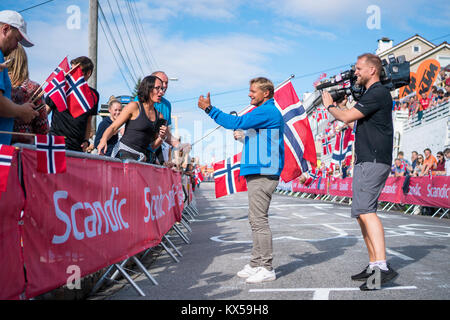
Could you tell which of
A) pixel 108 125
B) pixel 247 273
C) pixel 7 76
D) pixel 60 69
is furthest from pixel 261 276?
pixel 108 125

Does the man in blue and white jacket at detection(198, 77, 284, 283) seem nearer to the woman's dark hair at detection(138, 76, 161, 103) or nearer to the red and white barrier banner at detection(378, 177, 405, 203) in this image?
the woman's dark hair at detection(138, 76, 161, 103)

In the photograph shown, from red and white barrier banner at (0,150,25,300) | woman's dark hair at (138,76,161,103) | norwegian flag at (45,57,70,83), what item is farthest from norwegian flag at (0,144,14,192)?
woman's dark hair at (138,76,161,103)

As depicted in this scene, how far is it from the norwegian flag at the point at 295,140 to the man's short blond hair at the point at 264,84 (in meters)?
1.49

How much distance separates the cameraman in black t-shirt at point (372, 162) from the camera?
4336mm

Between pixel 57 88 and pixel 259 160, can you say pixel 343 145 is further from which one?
pixel 57 88

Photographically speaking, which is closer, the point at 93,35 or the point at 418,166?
the point at 93,35

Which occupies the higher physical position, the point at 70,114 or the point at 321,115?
the point at 321,115

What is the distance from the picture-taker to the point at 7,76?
3297mm

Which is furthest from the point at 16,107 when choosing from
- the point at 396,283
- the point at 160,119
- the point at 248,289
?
the point at 396,283

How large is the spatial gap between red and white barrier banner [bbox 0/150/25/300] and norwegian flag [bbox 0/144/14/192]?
62mm

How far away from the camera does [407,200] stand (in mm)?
16578

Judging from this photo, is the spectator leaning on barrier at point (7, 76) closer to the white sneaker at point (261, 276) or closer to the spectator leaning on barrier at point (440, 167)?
the white sneaker at point (261, 276)

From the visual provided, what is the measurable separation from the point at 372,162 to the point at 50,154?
301cm

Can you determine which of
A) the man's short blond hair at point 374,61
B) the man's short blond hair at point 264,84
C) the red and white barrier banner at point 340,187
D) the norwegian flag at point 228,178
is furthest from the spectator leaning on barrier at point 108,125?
the red and white barrier banner at point 340,187
